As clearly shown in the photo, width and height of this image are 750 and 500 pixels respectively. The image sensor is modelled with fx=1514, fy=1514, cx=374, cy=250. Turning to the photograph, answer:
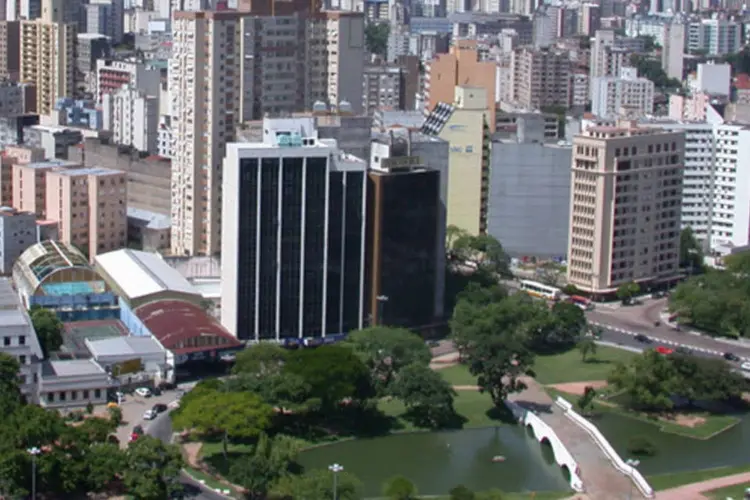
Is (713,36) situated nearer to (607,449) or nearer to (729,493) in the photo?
(607,449)

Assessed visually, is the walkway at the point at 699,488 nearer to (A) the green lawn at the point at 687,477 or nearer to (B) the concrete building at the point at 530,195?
(A) the green lawn at the point at 687,477

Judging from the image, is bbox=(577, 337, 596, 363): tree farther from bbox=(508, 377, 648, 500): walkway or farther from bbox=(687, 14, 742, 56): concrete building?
bbox=(687, 14, 742, 56): concrete building

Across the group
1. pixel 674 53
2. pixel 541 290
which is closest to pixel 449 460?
pixel 541 290

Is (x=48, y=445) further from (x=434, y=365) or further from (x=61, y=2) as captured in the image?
(x=61, y=2)

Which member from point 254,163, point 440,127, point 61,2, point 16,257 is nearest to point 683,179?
point 440,127

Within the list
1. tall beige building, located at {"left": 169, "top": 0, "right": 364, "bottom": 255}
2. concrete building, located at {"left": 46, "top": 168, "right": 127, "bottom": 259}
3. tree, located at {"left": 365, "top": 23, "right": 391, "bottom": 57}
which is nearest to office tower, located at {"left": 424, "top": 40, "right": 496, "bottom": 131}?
tall beige building, located at {"left": 169, "top": 0, "right": 364, "bottom": 255}
